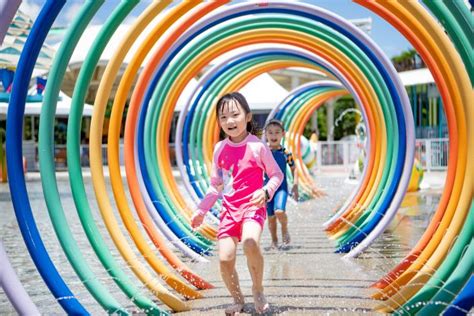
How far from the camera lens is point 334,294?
210 inches

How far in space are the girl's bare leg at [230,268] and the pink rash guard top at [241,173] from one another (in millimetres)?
169

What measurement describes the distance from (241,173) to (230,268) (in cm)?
65

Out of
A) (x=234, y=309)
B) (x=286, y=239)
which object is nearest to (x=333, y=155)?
(x=286, y=239)

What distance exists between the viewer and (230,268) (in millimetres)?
4680

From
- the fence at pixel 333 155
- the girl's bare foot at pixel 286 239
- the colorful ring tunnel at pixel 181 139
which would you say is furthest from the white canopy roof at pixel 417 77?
the girl's bare foot at pixel 286 239

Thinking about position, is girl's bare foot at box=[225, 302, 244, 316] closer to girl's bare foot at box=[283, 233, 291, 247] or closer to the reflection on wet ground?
the reflection on wet ground

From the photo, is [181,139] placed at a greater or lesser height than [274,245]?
greater

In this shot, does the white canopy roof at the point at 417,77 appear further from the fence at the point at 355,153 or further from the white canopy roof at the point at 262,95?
the white canopy roof at the point at 262,95

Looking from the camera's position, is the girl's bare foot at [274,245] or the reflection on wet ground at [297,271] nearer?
the reflection on wet ground at [297,271]

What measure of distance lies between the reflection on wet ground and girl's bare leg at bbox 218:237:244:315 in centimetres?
14

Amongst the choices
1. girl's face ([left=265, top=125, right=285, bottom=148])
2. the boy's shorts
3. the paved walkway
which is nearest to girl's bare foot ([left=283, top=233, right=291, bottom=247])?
the paved walkway

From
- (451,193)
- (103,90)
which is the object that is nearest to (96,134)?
(103,90)

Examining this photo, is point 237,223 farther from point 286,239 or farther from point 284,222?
Answer: point 286,239

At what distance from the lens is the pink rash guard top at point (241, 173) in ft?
15.8
